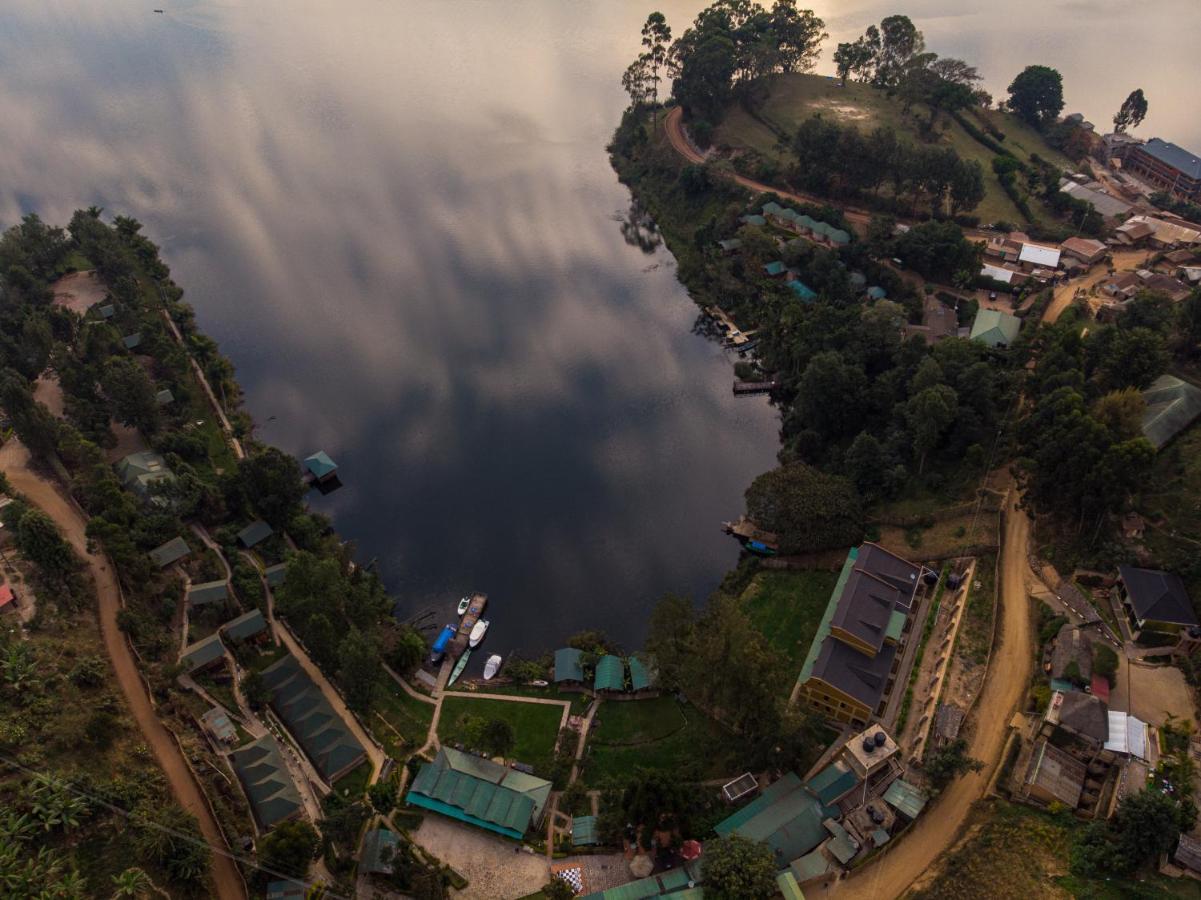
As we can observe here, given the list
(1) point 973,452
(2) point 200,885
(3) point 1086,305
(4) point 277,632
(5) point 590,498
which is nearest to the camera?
(2) point 200,885

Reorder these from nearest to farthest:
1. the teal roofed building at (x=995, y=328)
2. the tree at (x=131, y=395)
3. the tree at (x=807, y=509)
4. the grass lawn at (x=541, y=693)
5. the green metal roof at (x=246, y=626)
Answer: the grass lawn at (x=541, y=693)
the green metal roof at (x=246, y=626)
the tree at (x=807, y=509)
the tree at (x=131, y=395)
the teal roofed building at (x=995, y=328)

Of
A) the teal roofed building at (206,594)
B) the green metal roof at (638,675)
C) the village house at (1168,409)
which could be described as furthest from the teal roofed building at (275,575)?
the village house at (1168,409)

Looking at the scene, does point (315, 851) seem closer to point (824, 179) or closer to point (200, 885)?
point (200, 885)

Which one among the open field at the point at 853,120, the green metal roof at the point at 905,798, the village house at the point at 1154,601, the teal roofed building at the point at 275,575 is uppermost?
the open field at the point at 853,120

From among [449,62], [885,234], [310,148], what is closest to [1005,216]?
[885,234]

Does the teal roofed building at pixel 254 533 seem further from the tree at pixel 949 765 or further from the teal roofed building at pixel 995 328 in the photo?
the teal roofed building at pixel 995 328

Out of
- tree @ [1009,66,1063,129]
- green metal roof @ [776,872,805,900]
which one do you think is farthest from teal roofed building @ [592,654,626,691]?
tree @ [1009,66,1063,129]
